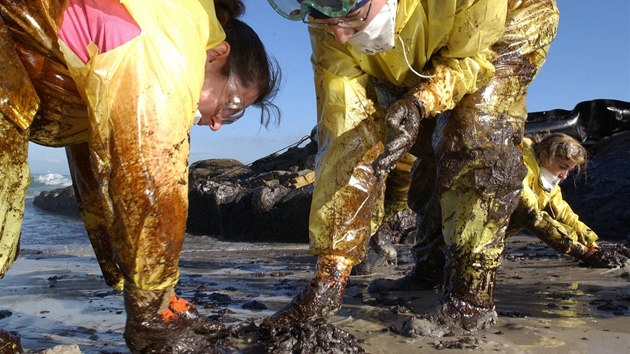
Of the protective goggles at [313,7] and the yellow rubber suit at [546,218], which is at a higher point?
the protective goggles at [313,7]

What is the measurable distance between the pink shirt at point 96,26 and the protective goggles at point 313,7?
0.86 m

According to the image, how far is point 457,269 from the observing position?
10.1 feet

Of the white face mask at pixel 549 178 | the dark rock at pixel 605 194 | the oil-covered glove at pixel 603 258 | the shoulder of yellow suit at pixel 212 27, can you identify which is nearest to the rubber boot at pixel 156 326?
the shoulder of yellow suit at pixel 212 27

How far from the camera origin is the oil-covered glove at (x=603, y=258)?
4469 millimetres

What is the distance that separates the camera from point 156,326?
7.29 feet

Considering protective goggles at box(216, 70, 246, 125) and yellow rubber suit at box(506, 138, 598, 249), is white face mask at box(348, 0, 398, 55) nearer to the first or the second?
protective goggles at box(216, 70, 246, 125)

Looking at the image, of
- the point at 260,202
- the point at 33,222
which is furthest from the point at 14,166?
the point at 33,222

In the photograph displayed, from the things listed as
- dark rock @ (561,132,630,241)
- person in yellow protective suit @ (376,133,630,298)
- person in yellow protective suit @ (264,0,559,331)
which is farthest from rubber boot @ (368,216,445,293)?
dark rock @ (561,132,630,241)

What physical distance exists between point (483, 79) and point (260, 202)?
5.45 m

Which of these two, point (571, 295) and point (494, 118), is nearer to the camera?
point (494, 118)

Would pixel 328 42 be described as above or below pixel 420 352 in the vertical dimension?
above

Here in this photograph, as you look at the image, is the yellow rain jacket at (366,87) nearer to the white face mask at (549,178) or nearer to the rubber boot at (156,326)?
the rubber boot at (156,326)

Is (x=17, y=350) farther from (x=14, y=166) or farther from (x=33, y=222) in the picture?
(x=33, y=222)

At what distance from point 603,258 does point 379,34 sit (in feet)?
8.77
